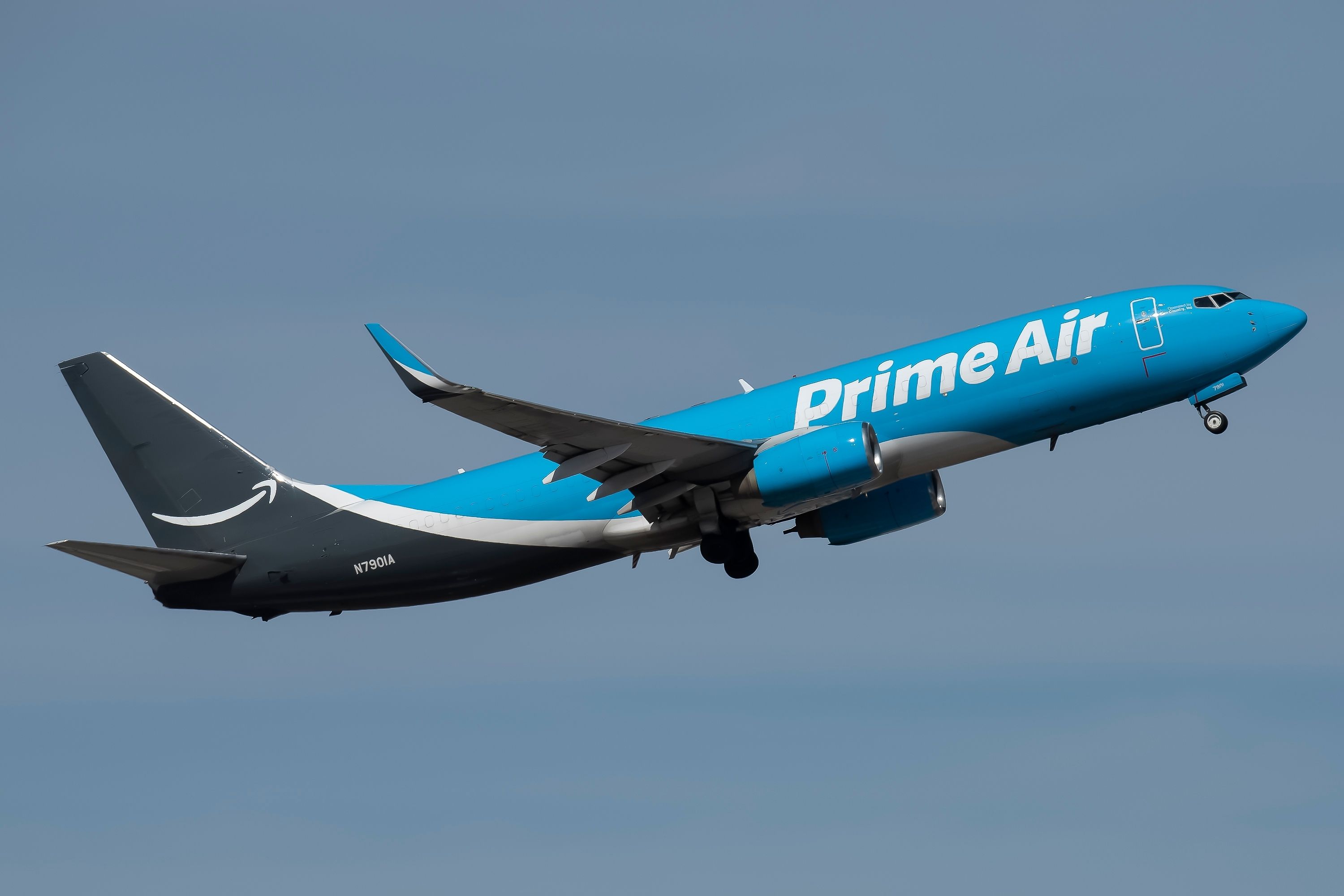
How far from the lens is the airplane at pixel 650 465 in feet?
112

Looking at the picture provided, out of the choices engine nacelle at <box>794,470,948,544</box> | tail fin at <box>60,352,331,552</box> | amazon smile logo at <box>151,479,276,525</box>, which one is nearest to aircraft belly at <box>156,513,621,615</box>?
amazon smile logo at <box>151,479,276,525</box>

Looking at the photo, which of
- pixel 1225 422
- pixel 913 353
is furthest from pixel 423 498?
pixel 1225 422

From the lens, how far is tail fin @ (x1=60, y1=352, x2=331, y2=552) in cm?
4066

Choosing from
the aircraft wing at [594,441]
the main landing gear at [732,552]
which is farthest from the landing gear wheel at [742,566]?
the aircraft wing at [594,441]

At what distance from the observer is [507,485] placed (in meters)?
38.2

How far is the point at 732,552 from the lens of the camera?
37.5 m

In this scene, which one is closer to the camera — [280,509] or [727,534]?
[727,534]

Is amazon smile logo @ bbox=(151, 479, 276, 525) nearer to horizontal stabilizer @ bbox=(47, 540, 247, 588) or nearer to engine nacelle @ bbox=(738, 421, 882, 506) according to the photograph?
horizontal stabilizer @ bbox=(47, 540, 247, 588)

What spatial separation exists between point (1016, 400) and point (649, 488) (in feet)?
30.8

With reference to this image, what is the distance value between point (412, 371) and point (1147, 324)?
17718mm

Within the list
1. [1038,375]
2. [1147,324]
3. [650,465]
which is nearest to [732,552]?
[650,465]

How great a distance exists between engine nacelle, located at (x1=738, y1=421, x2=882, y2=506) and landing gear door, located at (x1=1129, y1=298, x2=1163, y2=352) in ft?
22.6

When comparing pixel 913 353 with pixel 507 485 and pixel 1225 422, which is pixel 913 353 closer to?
pixel 1225 422

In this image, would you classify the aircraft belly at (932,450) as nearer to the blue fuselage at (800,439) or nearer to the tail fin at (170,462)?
the blue fuselage at (800,439)
